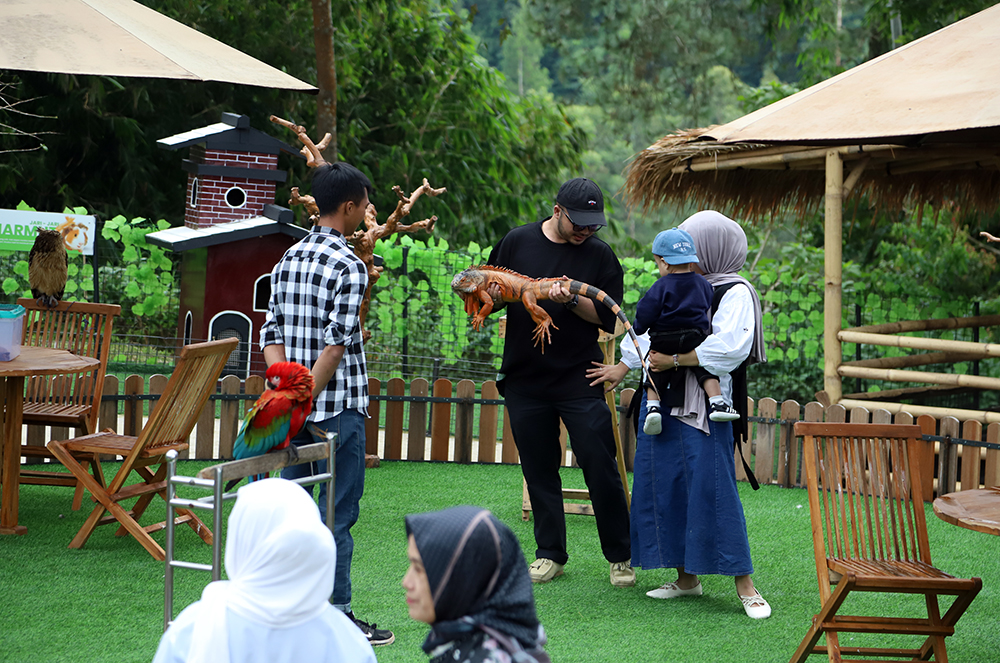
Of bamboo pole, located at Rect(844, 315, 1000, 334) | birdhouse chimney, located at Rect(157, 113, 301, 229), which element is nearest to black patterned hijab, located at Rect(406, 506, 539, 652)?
bamboo pole, located at Rect(844, 315, 1000, 334)

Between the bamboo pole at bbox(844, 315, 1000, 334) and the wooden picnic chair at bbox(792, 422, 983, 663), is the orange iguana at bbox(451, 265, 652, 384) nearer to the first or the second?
the wooden picnic chair at bbox(792, 422, 983, 663)

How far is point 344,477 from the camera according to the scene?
12.0 ft

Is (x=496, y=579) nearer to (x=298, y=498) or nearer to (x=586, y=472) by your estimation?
(x=298, y=498)

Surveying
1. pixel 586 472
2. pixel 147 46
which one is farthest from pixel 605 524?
pixel 147 46

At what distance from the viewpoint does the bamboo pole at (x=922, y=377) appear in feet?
23.0

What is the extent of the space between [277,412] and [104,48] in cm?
295

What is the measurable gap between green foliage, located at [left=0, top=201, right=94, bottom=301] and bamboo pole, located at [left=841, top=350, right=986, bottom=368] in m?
6.78

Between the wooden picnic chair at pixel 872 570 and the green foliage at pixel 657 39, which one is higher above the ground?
Result: the green foliage at pixel 657 39

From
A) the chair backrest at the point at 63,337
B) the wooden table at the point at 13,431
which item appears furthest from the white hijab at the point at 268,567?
the chair backrest at the point at 63,337

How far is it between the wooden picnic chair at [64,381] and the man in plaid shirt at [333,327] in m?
2.54

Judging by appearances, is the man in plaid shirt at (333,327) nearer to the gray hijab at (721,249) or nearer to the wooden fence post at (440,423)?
the gray hijab at (721,249)

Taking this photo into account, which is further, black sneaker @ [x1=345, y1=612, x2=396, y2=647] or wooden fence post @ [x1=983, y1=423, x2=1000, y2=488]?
wooden fence post @ [x1=983, y1=423, x2=1000, y2=488]

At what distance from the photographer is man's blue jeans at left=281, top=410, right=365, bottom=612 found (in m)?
3.61

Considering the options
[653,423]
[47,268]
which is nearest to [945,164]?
[653,423]
